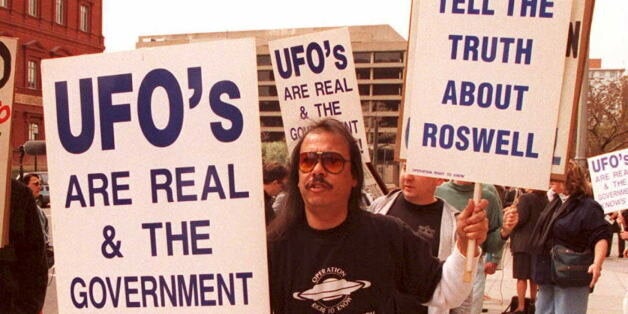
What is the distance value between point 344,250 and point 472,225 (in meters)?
0.45

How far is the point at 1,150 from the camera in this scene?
153 inches

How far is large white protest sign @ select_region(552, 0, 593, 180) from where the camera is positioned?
3453 millimetres

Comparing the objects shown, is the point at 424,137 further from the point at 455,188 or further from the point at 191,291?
the point at 455,188

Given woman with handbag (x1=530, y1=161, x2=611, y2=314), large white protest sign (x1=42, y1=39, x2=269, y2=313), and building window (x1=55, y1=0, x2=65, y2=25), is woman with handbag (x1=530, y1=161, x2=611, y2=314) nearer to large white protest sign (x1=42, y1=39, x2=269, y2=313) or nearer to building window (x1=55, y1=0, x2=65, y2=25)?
large white protest sign (x1=42, y1=39, x2=269, y2=313)

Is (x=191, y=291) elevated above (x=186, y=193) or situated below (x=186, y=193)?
below

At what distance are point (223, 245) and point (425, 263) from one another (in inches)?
27.4

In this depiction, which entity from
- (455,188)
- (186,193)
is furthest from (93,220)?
(455,188)

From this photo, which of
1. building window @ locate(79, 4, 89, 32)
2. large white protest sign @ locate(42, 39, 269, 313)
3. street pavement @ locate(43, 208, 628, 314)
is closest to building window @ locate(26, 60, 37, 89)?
building window @ locate(79, 4, 89, 32)

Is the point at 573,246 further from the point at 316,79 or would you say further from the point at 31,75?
the point at 31,75

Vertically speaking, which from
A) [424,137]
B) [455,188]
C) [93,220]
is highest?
[424,137]

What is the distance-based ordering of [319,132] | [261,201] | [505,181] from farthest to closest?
1. [505,181]
2. [319,132]
3. [261,201]

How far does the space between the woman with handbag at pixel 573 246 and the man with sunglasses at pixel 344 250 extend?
3.92 m

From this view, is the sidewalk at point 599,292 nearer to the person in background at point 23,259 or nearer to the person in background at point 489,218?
the person in background at point 489,218

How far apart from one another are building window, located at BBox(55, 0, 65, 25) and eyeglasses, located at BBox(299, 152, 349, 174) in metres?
61.0
